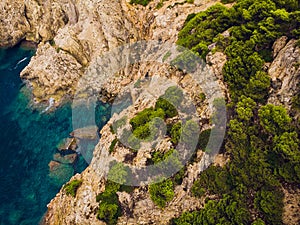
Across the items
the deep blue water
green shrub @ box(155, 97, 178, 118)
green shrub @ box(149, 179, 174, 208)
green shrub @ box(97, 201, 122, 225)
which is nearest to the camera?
green shrub @ box(149, 179, 174, 208)

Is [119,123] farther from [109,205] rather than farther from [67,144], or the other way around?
[67,144]

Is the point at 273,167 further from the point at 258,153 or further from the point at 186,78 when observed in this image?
the point at 186,78

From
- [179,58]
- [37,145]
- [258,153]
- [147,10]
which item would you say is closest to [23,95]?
[37,145]

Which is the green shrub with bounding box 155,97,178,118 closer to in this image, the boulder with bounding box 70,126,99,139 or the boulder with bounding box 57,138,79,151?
the boulder with bounding box 70,126,99,139

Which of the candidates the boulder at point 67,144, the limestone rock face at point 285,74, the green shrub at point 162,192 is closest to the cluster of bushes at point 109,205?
the green shrub at point 162,192

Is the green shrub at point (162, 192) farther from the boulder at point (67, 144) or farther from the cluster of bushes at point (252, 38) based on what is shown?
the boulder at point (67, 144)

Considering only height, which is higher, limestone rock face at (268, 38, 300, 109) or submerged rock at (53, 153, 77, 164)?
limestone rock face at (268, 38, 300, 109)

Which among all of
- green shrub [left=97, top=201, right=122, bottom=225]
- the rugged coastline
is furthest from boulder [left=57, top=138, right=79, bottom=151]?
green shrub [left=97, top=201, right=122, bottom=225]

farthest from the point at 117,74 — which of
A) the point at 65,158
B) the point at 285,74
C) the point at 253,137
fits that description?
the point at 285,74
